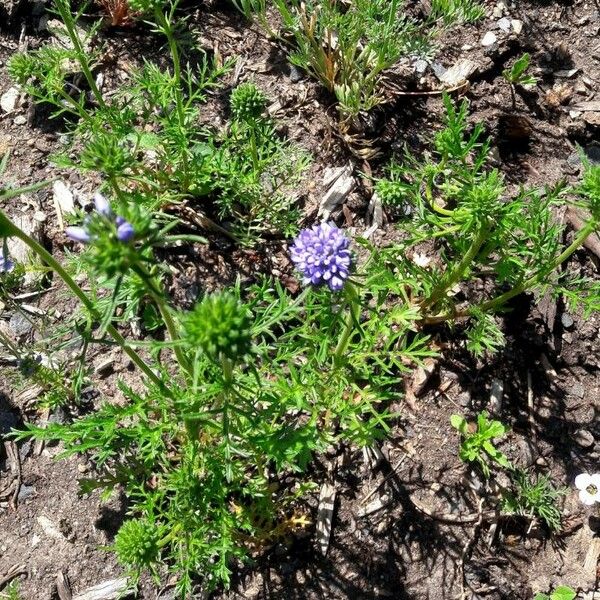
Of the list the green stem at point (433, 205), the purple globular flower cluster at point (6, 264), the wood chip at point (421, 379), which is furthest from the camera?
the wood chip at point (421, 379)

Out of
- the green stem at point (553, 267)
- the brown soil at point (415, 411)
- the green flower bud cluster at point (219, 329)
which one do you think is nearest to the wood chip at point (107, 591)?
the brown soil at point (415, 411)

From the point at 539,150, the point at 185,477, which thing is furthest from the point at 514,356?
the point at 185,477

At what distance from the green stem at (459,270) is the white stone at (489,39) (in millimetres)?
2169

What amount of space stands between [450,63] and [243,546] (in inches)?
146

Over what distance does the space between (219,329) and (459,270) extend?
1836mm

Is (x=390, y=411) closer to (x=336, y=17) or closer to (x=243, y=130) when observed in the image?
(x=243, y=130)

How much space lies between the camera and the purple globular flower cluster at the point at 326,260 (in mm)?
3041

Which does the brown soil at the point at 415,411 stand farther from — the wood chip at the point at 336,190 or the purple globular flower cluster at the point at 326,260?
the purple globular flower cluster at the point at 326,260

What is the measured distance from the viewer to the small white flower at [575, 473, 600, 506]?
412 cm

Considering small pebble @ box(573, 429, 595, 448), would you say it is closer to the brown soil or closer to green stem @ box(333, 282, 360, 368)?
the brown soil

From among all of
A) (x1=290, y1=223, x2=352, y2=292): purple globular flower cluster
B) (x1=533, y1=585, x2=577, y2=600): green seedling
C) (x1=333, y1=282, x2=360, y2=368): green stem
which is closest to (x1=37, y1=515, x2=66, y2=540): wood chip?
(x1=333, y1=282, x2=360, y2=368): green stem

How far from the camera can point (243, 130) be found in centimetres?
462

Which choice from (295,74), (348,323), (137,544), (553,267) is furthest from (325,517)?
(295,74)

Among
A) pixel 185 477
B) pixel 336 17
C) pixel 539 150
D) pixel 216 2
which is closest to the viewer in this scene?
pixel 185 477
